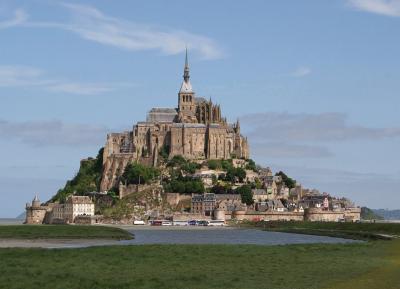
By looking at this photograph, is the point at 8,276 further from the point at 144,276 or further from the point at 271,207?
the point at 271,207

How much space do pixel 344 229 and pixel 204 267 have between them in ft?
237

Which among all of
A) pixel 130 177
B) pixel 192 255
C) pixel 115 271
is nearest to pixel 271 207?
pixel 130 177

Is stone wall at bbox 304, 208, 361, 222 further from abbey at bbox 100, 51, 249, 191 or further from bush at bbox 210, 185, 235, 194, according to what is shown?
abbey at bbox 100, 51, 249, 191

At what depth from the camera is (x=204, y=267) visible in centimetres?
4900

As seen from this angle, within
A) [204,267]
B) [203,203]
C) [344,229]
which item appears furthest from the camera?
[203,203]

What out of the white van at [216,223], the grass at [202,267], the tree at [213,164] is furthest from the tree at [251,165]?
the grass at [202,267]

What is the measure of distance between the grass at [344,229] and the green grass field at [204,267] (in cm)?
2832

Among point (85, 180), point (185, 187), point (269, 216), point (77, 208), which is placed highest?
point (85, 180)

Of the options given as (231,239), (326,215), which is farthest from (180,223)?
(231,239)

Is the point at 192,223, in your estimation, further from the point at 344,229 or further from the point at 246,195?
the point at 344,229

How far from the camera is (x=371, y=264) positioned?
49250 millimetres

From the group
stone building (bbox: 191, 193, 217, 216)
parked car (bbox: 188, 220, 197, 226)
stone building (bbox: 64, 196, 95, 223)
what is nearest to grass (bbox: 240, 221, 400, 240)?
parked car (bbox: 188, 220, 197, 226)

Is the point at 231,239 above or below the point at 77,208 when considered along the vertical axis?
below

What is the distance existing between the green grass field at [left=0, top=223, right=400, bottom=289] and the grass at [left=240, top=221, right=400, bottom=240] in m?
28.3
